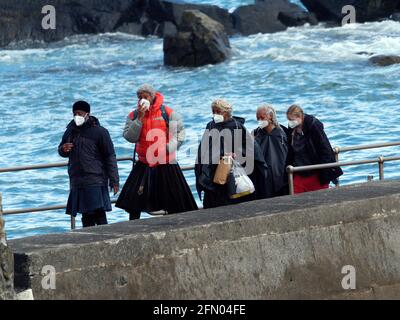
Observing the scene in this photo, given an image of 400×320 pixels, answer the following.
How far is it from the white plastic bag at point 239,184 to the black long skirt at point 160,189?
22.3 inches

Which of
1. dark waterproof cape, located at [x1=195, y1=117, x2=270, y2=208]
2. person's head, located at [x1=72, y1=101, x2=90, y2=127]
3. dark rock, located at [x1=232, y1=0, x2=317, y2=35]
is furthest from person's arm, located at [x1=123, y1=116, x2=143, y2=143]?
dark rock, located at [x1=232, y1=0, x2=317, y2=35]

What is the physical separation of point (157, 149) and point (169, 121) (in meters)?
0.26

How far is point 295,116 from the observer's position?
12.0 meters

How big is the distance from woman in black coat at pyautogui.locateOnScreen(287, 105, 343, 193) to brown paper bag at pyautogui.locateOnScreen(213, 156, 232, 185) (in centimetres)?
121

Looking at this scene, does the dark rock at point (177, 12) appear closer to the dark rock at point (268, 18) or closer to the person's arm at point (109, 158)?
the dark rock at point (268, 18)

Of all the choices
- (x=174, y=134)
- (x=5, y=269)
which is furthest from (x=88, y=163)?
(x=5, y=269)

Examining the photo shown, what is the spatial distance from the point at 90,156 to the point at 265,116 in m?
1.58

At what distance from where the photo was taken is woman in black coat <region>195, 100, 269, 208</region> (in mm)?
11039

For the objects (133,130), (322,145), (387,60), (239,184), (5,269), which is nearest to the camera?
(5,269)

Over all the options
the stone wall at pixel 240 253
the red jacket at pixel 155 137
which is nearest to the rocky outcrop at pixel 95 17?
the red jacket at pixel 155 137

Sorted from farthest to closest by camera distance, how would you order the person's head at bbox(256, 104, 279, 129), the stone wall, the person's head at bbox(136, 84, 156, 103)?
→ the person's head at bbox(256, 104, 279, 129), the person's head at bbox(136, 84, 156, 103), the stone wall

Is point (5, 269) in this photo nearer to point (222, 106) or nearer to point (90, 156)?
point (222, 106)

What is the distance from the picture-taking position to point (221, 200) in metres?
11.1

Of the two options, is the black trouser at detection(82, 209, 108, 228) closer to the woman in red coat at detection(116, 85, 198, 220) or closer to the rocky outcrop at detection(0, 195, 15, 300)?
the woman in red coat at detection(116, 85, 198, 220)
